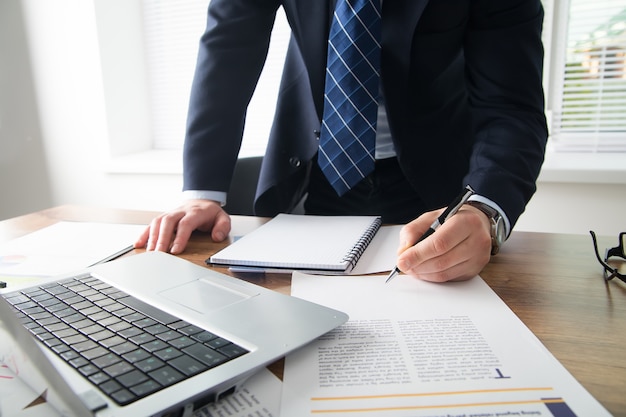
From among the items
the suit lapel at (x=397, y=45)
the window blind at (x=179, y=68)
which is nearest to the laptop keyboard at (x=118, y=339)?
the suit lapel at (x=397, y=45)

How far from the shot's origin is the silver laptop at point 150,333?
1.08 feet

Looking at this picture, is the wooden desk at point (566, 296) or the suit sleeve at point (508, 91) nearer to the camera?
the wooden desk at point (566, 296)

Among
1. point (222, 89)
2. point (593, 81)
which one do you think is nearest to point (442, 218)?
point (222, 89)

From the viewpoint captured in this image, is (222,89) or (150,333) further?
(222,89)

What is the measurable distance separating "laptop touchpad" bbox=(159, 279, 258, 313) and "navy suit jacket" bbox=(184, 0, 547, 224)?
0.42 m

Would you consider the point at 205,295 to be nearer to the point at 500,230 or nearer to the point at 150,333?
the point at 150,333

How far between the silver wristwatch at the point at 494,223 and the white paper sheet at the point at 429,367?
162 mm

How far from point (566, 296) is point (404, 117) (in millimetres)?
526

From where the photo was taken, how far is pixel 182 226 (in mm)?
814

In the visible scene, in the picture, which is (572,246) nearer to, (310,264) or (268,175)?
(310,264)

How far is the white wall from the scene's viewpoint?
7.39ft

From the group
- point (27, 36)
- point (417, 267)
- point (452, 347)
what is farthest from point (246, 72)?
point (27, 36)

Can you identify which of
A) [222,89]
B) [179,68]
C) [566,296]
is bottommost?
[566,296]

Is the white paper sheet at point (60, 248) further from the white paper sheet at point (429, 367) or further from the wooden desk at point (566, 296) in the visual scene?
the white paper sheet at point (429, 367)
